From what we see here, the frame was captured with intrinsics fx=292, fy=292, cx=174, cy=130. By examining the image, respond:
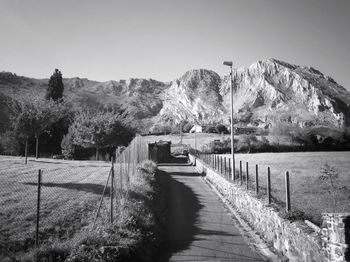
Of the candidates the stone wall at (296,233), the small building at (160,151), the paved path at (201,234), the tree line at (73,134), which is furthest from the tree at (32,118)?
the stone wall at (296,233)

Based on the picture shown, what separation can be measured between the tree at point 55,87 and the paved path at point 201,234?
39.7m

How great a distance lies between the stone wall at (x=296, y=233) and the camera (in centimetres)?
548

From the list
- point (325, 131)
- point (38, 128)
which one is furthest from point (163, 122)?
point (38, 128)

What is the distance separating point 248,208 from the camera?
12039 mm

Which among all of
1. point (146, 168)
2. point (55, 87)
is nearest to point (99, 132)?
point (146, 168)

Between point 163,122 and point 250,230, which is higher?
point 163,122

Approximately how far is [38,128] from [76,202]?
61.7 ft

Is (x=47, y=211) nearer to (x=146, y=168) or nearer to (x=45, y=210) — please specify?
(x=45, y=210)

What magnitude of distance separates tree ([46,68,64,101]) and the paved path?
39.7 m

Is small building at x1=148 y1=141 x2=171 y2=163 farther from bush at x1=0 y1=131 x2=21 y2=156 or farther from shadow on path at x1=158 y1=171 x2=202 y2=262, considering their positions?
shadow on path at x1=158 y1=171 x2=202 y2=262

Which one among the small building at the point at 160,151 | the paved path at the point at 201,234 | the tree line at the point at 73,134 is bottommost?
the paved path at the point at 201,234

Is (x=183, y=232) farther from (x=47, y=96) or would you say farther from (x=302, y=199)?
(x=47, y=96)

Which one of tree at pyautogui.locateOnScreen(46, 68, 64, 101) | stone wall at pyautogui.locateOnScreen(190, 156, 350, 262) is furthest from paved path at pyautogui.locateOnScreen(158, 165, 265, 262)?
tree at pyautogui.locateOnScreen(46, 68, 64, 101)

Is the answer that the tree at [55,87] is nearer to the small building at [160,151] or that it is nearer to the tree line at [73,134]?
the tree line at [73,134]
